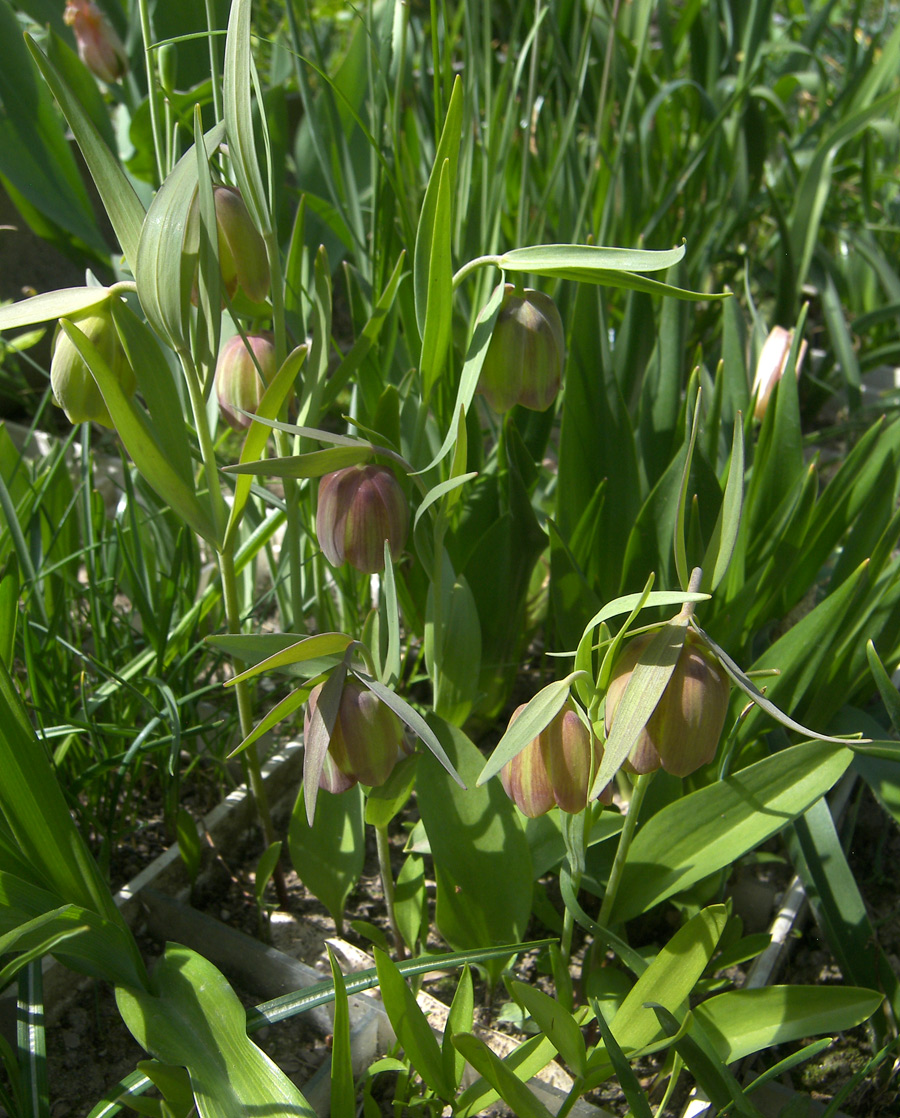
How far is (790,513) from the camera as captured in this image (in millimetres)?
782

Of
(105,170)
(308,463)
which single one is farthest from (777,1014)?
(105,170)

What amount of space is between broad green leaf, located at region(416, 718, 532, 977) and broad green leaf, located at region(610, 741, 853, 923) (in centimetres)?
8

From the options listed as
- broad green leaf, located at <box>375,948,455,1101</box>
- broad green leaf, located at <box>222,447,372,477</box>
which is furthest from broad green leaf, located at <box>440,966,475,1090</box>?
broad green leaf, located at <box>222,447,372,477</box>

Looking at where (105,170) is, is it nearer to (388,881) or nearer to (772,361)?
(388,881)

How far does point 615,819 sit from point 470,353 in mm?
372

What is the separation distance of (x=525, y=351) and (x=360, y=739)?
28 cm

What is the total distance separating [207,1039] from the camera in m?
0.59

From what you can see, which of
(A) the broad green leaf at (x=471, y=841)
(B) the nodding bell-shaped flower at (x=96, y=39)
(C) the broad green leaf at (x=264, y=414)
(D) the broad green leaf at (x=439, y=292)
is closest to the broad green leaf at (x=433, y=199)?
(D) the broad green leaf at (x=439, y=292)

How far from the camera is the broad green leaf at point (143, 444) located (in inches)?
20.8

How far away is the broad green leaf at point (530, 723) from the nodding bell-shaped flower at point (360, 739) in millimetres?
86

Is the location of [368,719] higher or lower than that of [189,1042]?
higher

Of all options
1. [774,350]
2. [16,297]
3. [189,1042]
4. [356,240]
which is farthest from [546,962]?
[16,297]

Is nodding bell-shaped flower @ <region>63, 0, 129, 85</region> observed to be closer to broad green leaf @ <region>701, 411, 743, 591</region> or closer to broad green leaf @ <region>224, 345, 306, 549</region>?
broad green leaf @ <region>224, 345, 306, 549</region>

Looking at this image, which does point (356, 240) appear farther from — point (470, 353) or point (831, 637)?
point (831, 637)
